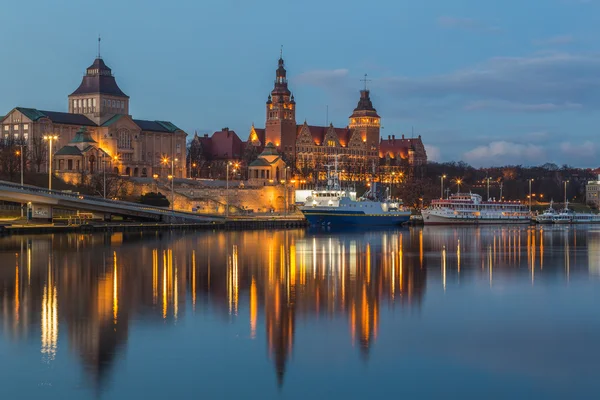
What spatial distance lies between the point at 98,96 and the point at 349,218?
37.0 m

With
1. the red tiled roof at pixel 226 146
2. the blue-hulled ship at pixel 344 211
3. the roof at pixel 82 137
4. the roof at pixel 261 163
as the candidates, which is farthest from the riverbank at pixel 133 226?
the red tiled roof at pixel 226 146

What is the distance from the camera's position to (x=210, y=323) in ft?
81.4

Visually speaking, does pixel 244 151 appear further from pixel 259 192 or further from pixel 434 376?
pixel 434 376

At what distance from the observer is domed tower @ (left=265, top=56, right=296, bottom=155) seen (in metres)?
151

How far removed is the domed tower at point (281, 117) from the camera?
15062 centimetres

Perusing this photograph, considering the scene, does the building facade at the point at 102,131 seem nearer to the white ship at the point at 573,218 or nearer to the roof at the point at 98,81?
the roof at the point at 98,81

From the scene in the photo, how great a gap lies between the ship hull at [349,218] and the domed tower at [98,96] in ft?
108

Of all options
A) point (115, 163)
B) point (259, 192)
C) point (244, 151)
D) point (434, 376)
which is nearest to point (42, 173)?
point (115, 163)

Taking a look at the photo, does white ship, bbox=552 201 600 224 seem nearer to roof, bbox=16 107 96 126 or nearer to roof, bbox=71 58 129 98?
roof, bbox=71 58 129 98

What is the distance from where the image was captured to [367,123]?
558ft

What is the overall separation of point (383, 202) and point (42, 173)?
3475cm

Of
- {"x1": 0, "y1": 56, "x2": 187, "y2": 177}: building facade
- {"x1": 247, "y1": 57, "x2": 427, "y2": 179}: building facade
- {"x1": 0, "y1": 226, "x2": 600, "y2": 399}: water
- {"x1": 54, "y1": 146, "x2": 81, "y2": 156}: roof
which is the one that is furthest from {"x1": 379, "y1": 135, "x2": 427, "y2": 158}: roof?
{"x1": 0, "y1": 226, "x2": 600, "y2": 399}: water

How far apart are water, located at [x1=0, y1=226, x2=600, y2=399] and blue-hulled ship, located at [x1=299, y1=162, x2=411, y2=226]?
1747 inches

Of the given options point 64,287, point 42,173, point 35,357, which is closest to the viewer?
point 35,357
